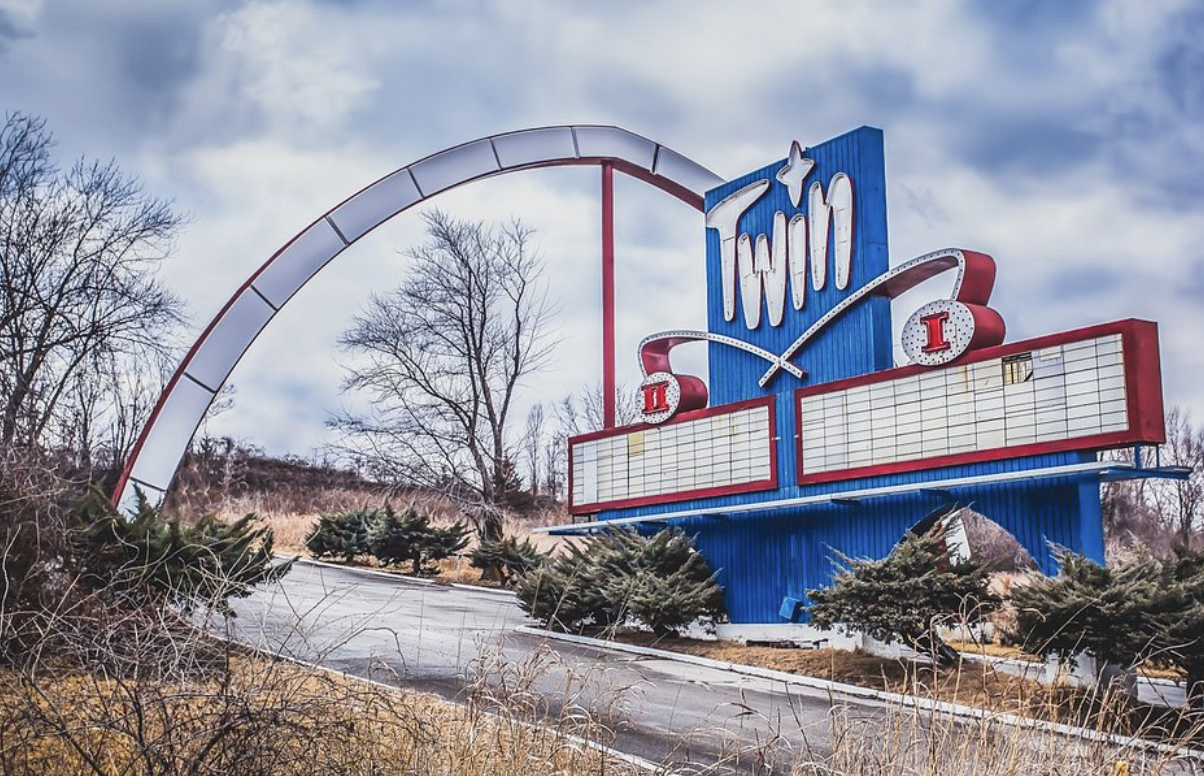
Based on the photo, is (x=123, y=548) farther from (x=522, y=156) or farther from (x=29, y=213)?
(x=29, y=213)

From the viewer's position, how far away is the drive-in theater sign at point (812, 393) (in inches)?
549

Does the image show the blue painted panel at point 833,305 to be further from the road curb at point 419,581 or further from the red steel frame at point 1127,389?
the road curb at point 419,581

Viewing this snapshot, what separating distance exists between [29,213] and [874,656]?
2409 cm

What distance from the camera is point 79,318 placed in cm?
2992

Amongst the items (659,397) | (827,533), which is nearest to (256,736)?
(827,533)

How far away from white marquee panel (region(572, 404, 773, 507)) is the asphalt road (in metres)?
2.71

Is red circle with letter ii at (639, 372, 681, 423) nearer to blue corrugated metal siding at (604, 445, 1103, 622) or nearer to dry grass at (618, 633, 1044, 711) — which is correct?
blue corrugated metal siding at (604, 445, 1103, 622)

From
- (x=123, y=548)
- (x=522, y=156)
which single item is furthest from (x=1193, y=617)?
(x=522, y=156)

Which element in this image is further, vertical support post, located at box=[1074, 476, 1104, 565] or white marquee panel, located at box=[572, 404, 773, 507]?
white marquee panel, located at box=[572, 404, 773, 507]

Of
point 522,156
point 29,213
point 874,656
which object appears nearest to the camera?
point 874,656

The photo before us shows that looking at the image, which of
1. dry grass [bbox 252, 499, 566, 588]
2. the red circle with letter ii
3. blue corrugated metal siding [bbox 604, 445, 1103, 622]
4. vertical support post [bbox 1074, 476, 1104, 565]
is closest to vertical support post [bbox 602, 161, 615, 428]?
the red circle with letter ii

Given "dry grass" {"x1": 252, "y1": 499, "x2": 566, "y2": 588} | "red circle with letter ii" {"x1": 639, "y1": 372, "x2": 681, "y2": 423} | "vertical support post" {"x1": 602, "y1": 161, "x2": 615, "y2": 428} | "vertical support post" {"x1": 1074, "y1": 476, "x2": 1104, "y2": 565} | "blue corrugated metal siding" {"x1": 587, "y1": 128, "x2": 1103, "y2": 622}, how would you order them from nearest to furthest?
"vertical support post" {"x1": 1074, "y1": 476, "x2": 1104, "y2": 565}, "blue corrugated metal siding" {"x1": 587, "y1": 128, "x2": 1103, "y2": 622}, "red circle with letter ii" {"x1": 639, "y1": 372, "x2": 681, "y2": 423}, "vertical support post" {"x1": 602, "y1": 161, "x2": 615, "y2": 428}, "dry grass" {"x1": 252, "y1": 499, "x2": 566, "y2": 588}

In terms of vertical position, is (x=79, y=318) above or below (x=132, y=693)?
above

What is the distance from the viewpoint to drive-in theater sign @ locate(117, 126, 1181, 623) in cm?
1395
